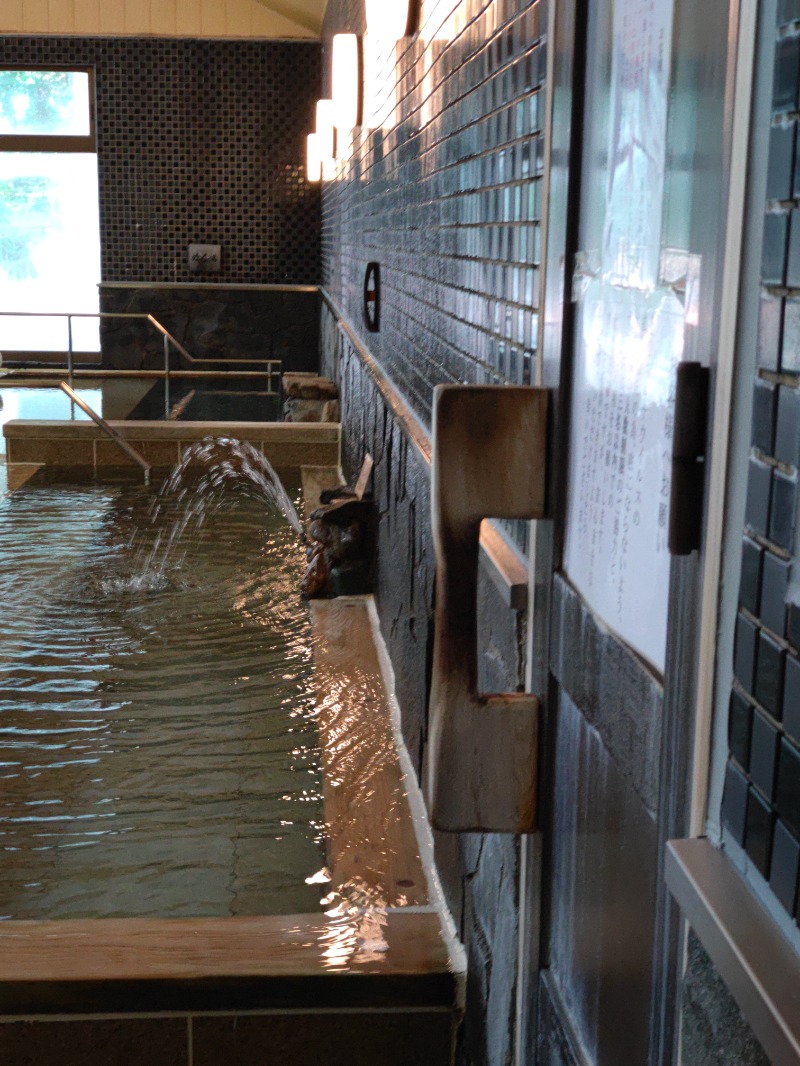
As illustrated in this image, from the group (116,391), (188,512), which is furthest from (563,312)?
(116,391)

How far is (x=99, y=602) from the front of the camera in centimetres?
478

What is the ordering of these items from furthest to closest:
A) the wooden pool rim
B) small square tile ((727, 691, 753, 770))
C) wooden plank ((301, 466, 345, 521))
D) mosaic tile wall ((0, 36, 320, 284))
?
1. mosaic tile wall ((0, 36, 320, 284))
2. wooden plank ((301, 466, 345, 521))
3. the wooden pool rim
4. small square tile ((727, 691, 753, 770))

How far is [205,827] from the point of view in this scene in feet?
9.45

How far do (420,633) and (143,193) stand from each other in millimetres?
11426

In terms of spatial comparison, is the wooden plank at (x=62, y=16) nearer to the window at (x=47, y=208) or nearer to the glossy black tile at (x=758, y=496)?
the window at (x=47, y=208)

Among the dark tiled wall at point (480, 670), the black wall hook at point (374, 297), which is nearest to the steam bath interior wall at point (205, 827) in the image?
the dark tiled wall at point (480, 670)

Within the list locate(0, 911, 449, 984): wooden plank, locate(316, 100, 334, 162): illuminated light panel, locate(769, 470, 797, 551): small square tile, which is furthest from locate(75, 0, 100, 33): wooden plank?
locate(769, 470, 797, 551): small square tile

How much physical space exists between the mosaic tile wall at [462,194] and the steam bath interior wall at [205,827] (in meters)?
1.01

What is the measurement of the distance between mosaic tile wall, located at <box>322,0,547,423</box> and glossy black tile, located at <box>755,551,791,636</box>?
0.96 m

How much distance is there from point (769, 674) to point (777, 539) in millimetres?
89

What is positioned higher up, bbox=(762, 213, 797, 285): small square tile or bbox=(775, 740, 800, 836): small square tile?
bbox=(762, 213, 797, 285): small square tile

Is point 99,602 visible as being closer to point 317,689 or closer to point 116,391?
point 317,689

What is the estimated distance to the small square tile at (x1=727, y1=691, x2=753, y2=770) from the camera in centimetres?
84

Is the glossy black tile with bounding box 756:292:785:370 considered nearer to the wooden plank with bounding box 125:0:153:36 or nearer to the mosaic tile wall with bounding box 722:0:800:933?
the mosaic tile wall with bounding box 722:0:800:933
